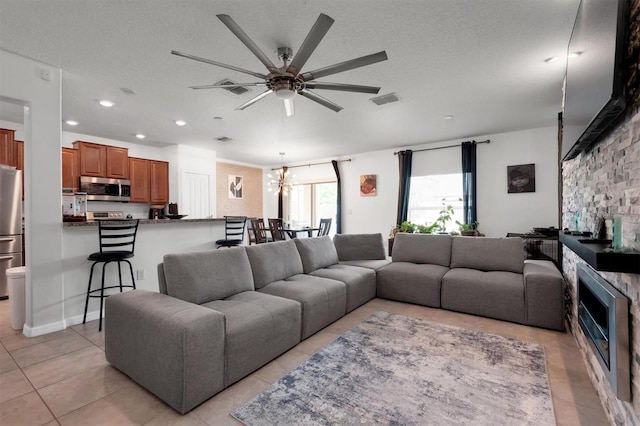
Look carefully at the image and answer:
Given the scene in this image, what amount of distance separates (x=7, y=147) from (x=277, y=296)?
4916mm

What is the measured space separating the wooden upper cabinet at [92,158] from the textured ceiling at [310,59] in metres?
0.62

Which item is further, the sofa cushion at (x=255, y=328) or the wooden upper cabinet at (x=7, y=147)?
the wooden upper cabinet at (x=7, y=147)

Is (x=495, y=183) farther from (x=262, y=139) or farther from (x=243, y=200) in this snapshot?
(x=243, y=200)

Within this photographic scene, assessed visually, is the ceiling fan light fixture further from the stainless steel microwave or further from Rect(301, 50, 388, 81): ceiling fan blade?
the stainless steel microwave

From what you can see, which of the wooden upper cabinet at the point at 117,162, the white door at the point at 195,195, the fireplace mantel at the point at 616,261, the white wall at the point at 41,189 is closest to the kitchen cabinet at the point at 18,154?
the wooden upper cabinet at the point at 117,162

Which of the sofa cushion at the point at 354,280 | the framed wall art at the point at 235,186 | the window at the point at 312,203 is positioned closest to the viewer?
the sofa cushion at the point at 354,280

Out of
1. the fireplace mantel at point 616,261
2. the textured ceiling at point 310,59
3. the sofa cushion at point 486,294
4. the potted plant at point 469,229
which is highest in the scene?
the textured ceiling at point 310,59

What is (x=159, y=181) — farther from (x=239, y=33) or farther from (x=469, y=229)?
(x=469, y=229)

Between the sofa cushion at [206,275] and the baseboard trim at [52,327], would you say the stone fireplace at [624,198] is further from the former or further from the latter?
the baseboard trim at [52,327]

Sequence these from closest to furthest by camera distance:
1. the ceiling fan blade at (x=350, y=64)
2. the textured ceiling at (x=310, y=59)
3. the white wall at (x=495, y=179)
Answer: the ceiling fan blade at (x=350, y=64) → the textured ceiling at (x=310, y=59) → the white wall at (x=495, y=179)

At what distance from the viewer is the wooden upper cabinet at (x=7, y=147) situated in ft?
14.3

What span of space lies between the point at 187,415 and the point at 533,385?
222 cm

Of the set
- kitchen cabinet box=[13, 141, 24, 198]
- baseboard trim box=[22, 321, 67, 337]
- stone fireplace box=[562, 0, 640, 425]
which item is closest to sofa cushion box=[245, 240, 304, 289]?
baseboard trim box=[22, 321, 67, 337]

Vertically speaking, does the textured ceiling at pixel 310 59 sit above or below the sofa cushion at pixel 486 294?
above
